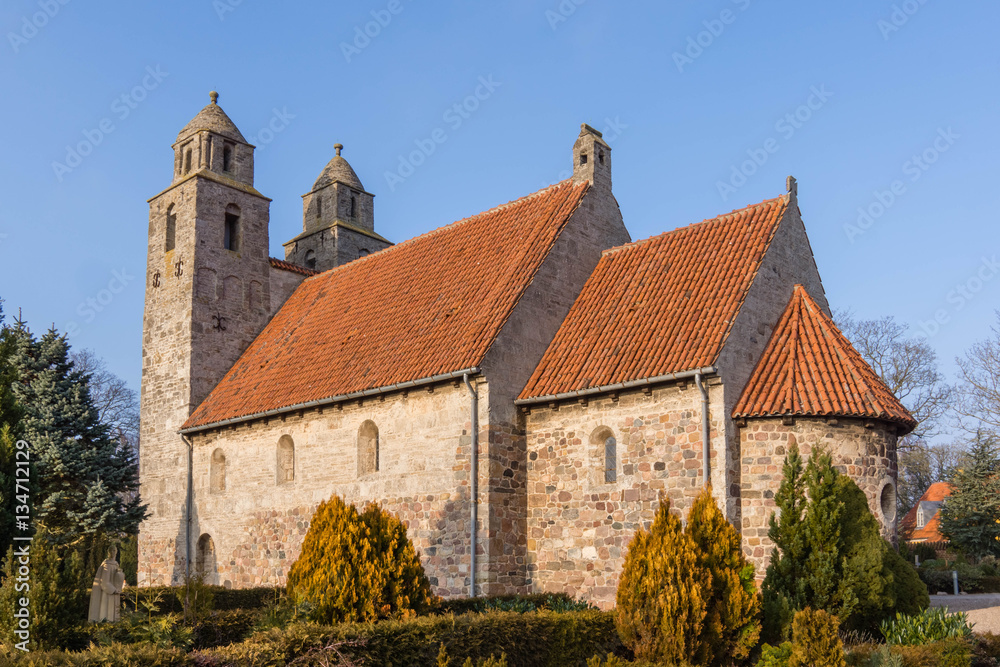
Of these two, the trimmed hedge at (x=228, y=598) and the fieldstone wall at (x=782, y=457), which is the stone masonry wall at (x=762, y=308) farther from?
the trimmed hedge at (x=228, y=598)

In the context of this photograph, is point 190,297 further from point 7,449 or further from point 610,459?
point 610,459

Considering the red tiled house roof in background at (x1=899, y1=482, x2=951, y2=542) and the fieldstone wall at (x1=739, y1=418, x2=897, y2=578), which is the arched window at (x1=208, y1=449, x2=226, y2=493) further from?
the red tiled house roof in background at (x1=899, y1=482, x2=951, y2=542)

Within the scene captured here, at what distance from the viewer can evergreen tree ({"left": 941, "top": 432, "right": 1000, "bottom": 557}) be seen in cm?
2869

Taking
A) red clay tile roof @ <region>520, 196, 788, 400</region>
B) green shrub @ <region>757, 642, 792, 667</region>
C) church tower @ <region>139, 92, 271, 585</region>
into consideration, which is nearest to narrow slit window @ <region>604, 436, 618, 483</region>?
red clay tile roof @ <region>520, 196, 788, 400</region>

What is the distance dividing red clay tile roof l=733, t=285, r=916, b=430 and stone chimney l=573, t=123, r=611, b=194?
5.29 metres

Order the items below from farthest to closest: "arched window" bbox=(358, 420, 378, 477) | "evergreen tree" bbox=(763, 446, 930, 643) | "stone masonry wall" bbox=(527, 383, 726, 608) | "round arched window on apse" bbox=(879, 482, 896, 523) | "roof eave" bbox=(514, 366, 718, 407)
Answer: "arched window" bbox=(358, 420, 378, 477) < "round arched window on apse" bbox=(879, 482, 896, 523) < "stone masonry wall" bbox=(527, 383, 726, 608) < "roof eave" bbox=(514, 366, 718, 407) < "evergreen tree" bbox=(763, 446, 930, 643)

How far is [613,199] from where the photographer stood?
1955 centimetres

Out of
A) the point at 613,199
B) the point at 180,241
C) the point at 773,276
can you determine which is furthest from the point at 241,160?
the point at 773,276

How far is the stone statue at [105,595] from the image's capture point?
452 inches

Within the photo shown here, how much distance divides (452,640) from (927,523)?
121 feet

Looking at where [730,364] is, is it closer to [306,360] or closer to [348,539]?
[348,539]

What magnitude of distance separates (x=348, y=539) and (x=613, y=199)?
11102 mm

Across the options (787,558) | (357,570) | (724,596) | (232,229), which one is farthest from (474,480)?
(232,229)

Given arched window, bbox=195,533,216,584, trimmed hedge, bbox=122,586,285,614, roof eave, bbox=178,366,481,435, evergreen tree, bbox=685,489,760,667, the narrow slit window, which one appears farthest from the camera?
arched window, bbox=195,533,216,584
